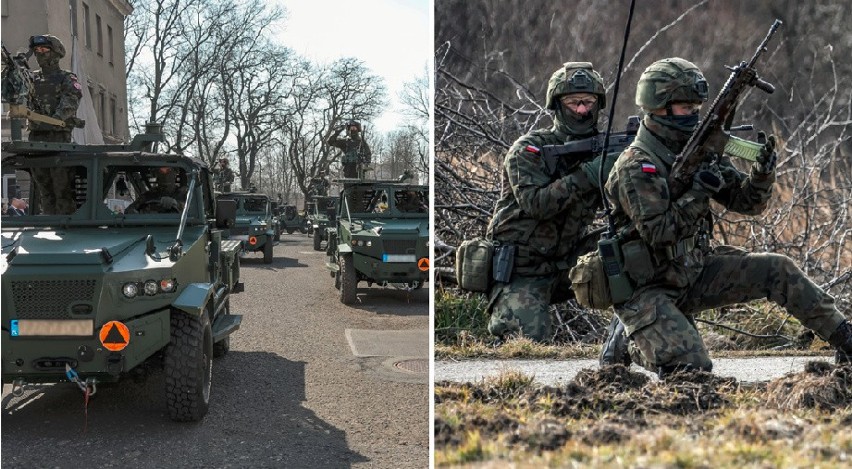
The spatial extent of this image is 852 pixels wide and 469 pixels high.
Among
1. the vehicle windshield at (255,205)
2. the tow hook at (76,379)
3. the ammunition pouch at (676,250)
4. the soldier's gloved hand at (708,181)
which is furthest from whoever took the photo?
the vehicle windshield at (255,205)

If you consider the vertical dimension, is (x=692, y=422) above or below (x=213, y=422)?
above

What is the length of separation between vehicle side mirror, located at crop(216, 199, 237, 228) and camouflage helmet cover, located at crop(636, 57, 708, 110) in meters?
3.10

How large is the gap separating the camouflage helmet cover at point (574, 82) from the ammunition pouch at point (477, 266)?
855 mm

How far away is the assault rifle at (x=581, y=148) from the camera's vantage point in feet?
17.2

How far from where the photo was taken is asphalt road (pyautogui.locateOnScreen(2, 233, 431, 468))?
482 centimetres

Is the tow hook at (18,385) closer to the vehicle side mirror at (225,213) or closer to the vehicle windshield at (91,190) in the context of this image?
the vehicle windshield at (91,190)

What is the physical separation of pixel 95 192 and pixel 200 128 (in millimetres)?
2222

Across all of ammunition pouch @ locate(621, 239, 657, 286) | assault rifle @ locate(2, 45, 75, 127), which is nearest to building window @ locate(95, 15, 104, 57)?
Result: assault rifle @ locate(2, 45, 75, 127)

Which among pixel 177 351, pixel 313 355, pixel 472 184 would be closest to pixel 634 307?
pixel 177 351

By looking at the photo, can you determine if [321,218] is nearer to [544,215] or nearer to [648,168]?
[544,215]

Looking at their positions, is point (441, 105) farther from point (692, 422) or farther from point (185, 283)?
point (692, 422)

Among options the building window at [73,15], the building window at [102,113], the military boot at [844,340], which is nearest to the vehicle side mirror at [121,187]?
the building window at [102,113]

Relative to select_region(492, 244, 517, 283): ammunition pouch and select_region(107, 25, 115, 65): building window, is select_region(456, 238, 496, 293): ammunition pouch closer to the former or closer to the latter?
select_region(492, 244, 517, 283): ammunition pouch

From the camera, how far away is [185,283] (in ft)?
18.2
